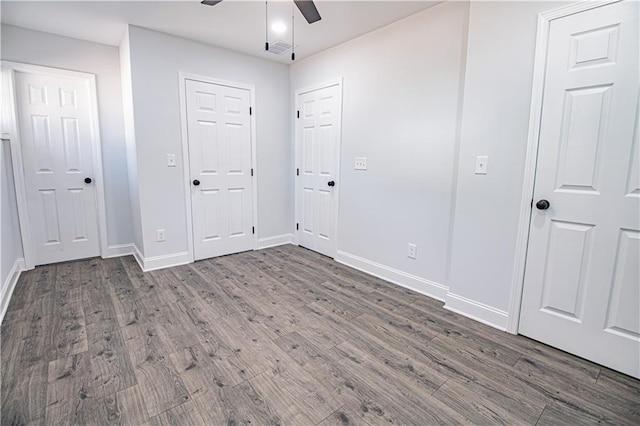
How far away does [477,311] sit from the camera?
2357mm

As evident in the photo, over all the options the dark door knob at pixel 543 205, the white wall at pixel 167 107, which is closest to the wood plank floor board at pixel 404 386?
the dark door knob at pixel 543 205

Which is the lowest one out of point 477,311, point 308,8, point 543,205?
point 477,311

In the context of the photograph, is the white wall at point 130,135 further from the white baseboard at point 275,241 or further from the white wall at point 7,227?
the white baseboard at point 275,241

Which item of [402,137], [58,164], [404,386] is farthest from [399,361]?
[58,164]

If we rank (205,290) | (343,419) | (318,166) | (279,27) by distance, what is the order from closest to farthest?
(343,419)
(205,290)
(279,27)
(318,166)

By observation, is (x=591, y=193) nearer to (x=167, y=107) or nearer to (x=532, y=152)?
(x=532, y=152)

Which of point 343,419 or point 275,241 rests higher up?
point 275,241

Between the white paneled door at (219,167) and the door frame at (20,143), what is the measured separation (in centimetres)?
115

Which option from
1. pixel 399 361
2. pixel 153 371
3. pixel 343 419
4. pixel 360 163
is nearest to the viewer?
pixel 343 419

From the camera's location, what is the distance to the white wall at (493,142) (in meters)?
2.02

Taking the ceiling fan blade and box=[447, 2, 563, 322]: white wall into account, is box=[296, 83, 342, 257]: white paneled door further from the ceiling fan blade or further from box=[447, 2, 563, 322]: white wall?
box=[447, 2, 563, 322]: white wall

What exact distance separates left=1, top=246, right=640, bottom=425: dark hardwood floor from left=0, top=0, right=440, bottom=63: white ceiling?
8.27 ft

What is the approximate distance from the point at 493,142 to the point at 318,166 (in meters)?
2.14

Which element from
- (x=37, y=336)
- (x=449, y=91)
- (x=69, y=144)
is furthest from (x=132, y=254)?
(x=449, y=91)
